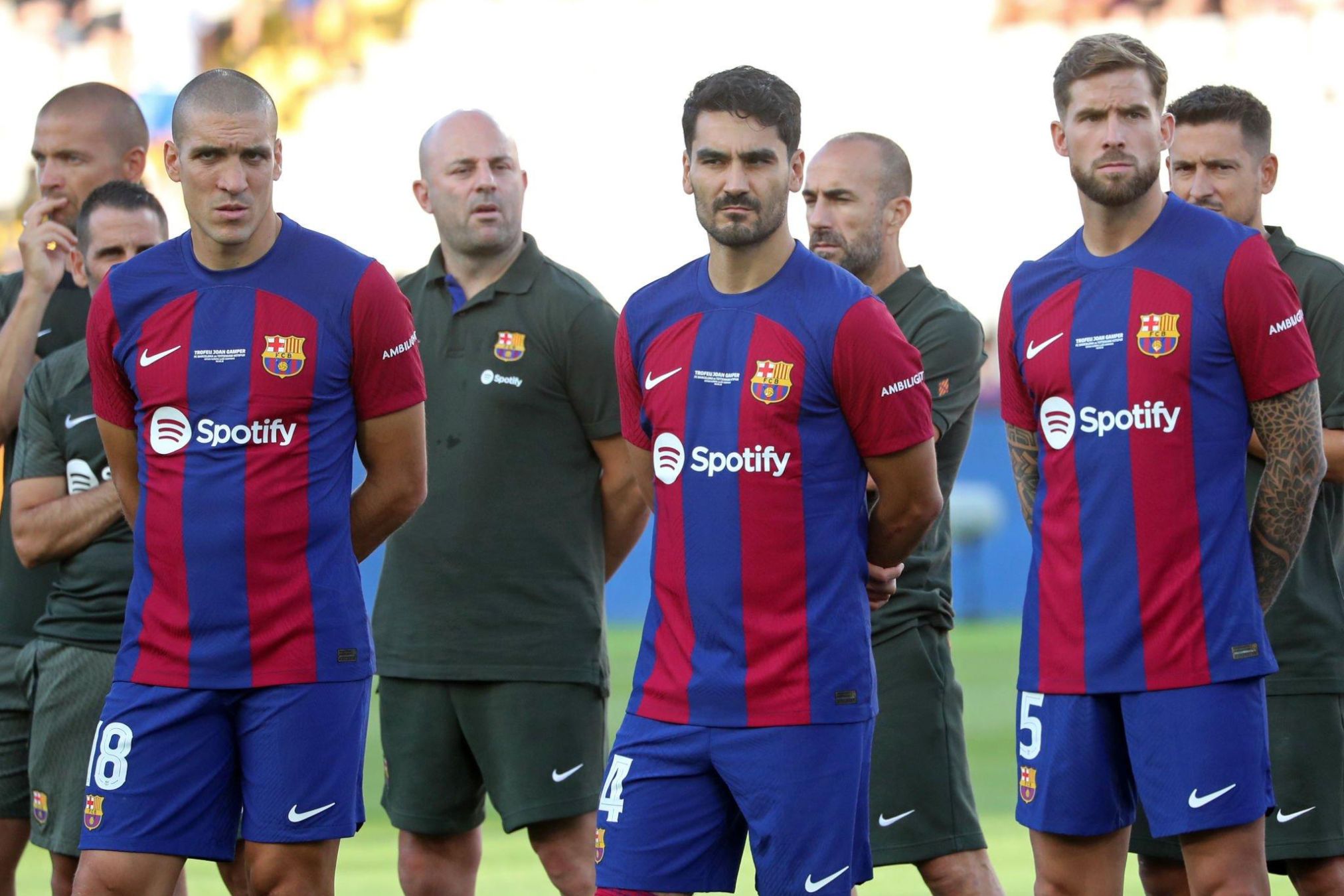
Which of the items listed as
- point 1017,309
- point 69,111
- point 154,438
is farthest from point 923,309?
point 69,111

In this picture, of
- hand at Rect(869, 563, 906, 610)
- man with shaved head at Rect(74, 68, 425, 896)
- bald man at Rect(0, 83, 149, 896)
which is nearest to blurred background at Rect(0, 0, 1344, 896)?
bald man at Rect(0, 83, 149, 896)

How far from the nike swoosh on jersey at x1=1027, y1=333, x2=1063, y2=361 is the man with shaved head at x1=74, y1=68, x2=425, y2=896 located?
138 cm

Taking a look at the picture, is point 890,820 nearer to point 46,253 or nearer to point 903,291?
point 903,291

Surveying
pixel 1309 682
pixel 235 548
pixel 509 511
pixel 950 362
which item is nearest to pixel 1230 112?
pixel 950 362

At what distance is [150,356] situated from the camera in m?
4.21

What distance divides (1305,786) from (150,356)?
2.91 meters

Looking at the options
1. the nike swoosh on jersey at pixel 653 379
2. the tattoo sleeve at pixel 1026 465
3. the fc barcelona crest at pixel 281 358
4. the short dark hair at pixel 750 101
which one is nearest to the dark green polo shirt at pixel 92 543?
the fc barcelona crest at pixel 281 358

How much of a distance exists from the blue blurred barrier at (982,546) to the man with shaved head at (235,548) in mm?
11906

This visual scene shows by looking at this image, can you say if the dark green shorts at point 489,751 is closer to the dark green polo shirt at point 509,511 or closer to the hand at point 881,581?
the dark green polo shirt at point 509,511

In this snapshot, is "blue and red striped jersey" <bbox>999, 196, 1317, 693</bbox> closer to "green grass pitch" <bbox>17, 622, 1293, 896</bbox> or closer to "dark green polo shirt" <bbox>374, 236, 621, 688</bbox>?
"green grass pitch" <bbox>17, 622, 1293, 896</bbox>

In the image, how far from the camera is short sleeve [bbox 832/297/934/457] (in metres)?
3.93

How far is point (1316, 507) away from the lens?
4738 mm

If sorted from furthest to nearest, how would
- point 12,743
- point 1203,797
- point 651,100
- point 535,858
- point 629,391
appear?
point 651,100 → point 535,858 → point 12,743 → point 629,391 → point 1203,797

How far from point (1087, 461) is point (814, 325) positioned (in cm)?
62
